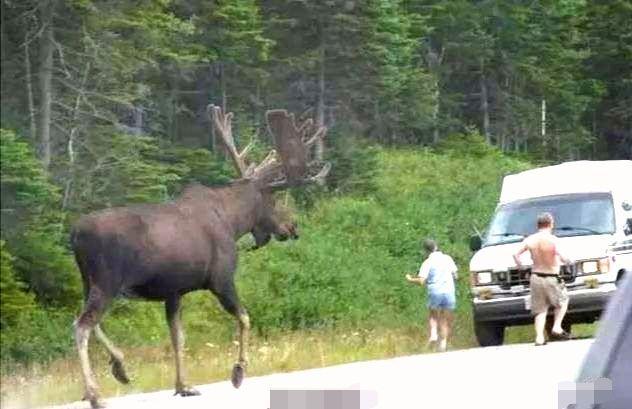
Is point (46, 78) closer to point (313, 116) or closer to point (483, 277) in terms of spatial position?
point (483, 277)

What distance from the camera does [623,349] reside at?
3.99 m

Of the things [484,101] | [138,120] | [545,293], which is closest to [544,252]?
[545,293]

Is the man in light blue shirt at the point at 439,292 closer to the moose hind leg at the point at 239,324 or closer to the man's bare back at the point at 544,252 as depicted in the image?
the man's bare back at the point at 544,252

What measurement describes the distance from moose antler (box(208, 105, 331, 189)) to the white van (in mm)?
2781

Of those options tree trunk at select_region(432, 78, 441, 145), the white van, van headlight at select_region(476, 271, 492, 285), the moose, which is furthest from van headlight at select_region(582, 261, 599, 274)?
tree trunk at select_region(432, 78, 441, 145)

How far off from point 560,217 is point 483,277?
5.73 feet

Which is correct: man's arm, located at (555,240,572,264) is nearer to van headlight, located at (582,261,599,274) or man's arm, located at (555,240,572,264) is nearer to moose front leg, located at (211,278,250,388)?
van headlight, located at (582,261,599,274)

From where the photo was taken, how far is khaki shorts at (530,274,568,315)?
69.4 ft

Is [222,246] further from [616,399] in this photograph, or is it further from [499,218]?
[616,399]

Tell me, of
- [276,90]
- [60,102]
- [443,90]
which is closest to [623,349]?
[60,102]

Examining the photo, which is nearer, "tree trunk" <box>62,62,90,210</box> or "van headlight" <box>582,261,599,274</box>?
"van headlight" <box>582,261,599,274</box>

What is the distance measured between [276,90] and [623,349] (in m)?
48.2

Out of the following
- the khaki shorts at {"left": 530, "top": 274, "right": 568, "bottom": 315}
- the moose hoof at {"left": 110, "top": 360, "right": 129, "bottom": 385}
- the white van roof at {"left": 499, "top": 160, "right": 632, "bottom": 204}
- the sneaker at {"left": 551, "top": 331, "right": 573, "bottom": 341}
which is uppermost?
the white van roof at {"left": 499, "top": 160, "right": 632, "bottom": 204}

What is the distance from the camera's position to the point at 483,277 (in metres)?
22.5
